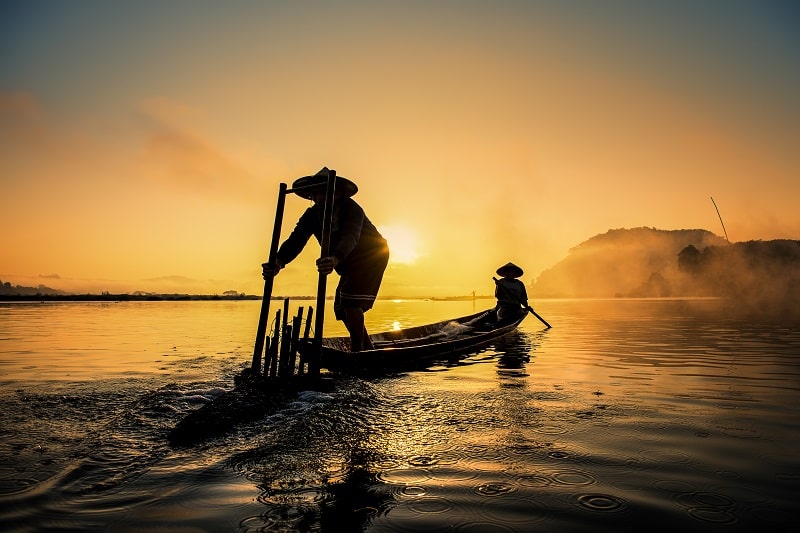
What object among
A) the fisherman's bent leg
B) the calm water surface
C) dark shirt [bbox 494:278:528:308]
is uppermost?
dark shirt [bbox 494:278:528:308]

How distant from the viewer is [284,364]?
6.30 meters

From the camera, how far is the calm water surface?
2.53 meters

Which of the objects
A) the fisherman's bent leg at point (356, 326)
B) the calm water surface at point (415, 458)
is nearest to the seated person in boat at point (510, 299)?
Result: the calm water surface at point (415, 458)

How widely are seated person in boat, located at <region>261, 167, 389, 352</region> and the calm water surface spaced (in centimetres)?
155

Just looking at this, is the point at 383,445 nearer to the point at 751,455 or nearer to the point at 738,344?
the point at 751,455

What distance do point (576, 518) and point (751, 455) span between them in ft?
8.05

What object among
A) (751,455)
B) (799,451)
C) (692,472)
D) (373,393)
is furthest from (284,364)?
(799,451)

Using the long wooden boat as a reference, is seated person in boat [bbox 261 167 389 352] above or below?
above

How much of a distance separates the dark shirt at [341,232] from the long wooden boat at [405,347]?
1.71 meters

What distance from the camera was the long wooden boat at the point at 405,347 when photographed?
7.96 m

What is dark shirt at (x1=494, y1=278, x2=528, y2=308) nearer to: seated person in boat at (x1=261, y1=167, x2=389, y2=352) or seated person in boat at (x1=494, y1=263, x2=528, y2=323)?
seated person in boat at (x1=494, y1=263, x2=528, y2=323)

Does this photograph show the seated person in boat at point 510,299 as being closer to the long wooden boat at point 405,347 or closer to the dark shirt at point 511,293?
the dark shirt at point 511,293

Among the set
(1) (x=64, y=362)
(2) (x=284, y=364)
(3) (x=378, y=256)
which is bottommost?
(1) (x=64, y=362)

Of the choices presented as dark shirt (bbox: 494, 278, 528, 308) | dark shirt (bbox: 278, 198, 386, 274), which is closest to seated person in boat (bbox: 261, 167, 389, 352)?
dark shirt (bbox: 278, 198, 386, 274)
